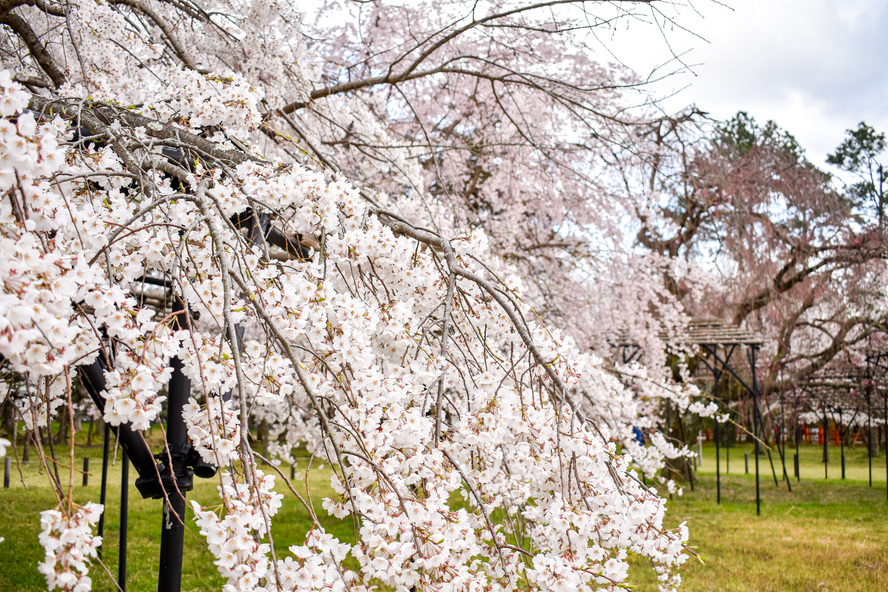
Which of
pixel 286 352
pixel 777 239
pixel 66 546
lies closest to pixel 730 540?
pixel 777 239

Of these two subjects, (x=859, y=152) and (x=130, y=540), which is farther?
(x=859, y=152)

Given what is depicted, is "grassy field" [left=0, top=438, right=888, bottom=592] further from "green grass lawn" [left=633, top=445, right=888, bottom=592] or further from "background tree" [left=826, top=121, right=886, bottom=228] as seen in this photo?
"background tree" [left=826, top=121, right=886, bottom=228]

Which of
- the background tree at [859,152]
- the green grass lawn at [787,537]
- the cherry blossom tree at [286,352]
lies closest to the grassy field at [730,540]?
the green grass lawn at [787,537]

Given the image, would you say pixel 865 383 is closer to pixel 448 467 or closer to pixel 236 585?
pixel 448 467

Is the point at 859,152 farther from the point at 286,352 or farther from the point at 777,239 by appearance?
the point at 286,352

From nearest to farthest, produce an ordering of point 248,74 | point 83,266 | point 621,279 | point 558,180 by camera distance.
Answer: point 83,266, point 248,74, point 558,180, point 621,279

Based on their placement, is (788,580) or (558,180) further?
(558,180)

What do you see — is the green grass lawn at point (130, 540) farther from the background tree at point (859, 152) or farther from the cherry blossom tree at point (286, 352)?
the background tree at point (859, 152)

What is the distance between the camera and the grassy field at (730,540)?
4.28 m

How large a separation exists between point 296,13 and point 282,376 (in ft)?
11.9

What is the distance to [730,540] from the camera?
5715 millimetres

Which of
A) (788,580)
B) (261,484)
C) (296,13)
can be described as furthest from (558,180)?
(261,484)

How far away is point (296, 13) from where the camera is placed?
4281 millimetres

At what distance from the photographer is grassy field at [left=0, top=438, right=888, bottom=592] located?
428 centimetres
